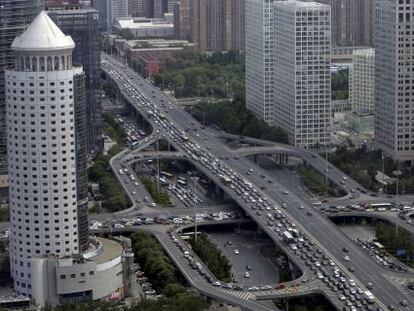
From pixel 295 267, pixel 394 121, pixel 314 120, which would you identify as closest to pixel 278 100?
pixel 314 120

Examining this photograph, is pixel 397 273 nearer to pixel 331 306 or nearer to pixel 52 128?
pixel 331 306

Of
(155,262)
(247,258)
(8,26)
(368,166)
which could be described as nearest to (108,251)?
(155,262)

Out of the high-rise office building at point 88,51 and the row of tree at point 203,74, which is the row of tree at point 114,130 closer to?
the high-rise office building at point 88,51

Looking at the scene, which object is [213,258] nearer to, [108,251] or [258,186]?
[108,251]

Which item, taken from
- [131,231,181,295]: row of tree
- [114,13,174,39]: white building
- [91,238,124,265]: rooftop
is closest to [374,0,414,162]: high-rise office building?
[131,231,181,295]: row of tree

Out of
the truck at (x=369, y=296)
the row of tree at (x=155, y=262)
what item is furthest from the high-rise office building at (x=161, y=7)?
the truck at (x=369, y=296)
